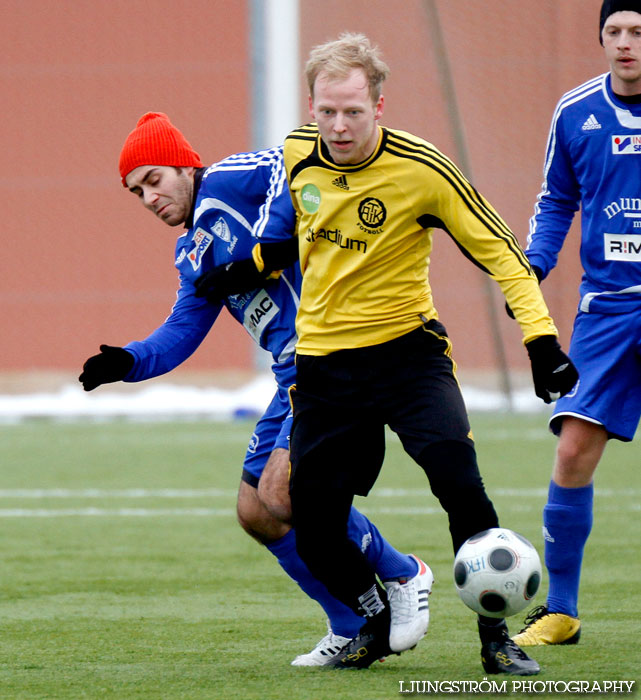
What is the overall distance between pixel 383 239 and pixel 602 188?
3.40 ft

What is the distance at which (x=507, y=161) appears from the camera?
14.7m

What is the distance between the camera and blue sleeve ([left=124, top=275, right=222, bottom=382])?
4.72 m

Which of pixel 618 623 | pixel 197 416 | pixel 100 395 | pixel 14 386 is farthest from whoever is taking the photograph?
pixel 14 386

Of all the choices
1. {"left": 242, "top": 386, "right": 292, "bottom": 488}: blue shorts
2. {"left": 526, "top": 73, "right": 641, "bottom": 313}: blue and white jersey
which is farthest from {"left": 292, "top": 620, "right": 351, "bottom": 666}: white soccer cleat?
{"left": 526, "top": 73, "right": 641, "bottom": 313}: blue and white jersey

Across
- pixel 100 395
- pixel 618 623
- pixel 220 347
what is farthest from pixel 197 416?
pixel 618 623

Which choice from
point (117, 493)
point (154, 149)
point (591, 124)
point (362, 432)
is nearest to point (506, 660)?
point (362, 432)

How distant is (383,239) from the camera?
407 centimetres

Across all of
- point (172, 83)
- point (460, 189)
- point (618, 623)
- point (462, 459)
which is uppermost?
point (172, 83)

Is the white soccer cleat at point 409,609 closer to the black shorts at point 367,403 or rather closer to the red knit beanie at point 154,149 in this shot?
the black shorts at point 367,403

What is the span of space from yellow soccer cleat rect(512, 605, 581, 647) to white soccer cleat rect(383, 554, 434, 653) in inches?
16.9

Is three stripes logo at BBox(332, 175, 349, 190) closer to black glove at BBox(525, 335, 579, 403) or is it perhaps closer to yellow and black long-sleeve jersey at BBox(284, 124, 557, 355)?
yellow and black long-sleeve jersey at BBox(284, 124, 557, 355)

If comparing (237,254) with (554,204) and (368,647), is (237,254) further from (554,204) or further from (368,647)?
(368,647)

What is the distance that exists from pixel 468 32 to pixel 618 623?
11039mm

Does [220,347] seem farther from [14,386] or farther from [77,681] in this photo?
[77,681]
